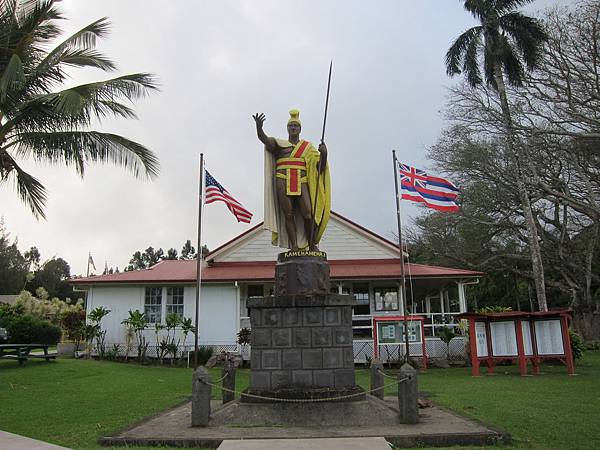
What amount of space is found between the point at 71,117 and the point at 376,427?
10773mm

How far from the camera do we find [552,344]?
15070mm

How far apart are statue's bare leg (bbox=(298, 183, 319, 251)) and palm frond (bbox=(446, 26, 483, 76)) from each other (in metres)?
20.7

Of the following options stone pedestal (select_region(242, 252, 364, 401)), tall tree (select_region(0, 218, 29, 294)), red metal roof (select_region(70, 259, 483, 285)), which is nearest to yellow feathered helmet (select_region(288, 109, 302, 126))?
stone pedestal (select_region(242, 252, 364, 401))

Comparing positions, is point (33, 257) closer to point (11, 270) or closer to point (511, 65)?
point (11, 270)

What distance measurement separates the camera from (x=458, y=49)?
87.0 feet

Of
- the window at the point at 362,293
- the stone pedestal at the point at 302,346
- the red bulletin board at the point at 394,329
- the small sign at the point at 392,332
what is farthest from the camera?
the window at the point at 362,293

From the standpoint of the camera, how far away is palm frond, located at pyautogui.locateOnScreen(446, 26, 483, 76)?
85.9ft

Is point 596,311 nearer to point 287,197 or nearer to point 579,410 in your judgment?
point 579,410

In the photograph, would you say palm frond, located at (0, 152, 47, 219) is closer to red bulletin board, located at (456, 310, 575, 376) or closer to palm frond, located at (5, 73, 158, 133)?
palm frond, located at (5, 73, 158, 133)

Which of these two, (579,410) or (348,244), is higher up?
(348,244)

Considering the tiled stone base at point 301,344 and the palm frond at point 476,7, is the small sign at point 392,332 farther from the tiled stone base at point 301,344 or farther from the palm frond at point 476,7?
the palm frond at point 476,7

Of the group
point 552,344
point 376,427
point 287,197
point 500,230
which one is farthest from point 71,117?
point 500,230

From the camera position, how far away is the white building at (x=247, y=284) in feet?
72.2

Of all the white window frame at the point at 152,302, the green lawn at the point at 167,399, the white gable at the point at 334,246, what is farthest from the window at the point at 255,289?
the green lawn at the point at 167,399
